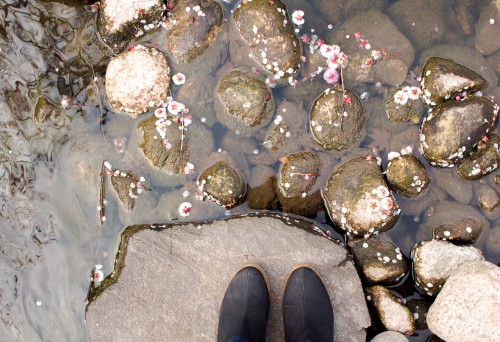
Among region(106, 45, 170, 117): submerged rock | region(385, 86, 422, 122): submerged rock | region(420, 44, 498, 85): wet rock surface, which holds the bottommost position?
region(106, 45, 170, 117): submerged rock

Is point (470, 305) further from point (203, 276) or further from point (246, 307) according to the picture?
point (203, 276)

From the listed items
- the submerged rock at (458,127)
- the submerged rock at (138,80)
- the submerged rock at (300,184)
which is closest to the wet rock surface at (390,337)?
the submerged rock at (300,184)

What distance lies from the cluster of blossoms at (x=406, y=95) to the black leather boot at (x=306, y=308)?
8.38 ft

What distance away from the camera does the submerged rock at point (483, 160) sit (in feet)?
13.8

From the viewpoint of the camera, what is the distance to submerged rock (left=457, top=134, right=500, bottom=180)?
4195 millimetres

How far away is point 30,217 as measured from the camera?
462 cm

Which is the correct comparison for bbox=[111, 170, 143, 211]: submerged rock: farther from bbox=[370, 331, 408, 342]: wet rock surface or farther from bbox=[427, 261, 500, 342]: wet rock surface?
bbox=[427, 261, 500, 342]: wet rock surface

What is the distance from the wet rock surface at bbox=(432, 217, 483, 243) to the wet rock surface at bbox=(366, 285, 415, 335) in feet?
3.46

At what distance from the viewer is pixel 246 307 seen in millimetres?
3963

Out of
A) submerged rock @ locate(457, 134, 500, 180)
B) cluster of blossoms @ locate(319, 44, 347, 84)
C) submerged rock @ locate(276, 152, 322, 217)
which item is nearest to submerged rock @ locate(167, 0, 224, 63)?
cluster of blossoms @ locate(319, 44, 347, 84)

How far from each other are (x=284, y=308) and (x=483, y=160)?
310 centimetres

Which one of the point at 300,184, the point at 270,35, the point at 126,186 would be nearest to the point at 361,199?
the point at 300,184

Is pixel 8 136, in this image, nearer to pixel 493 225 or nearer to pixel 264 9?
pixel 264 9

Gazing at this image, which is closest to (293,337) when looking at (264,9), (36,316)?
(36,316)
